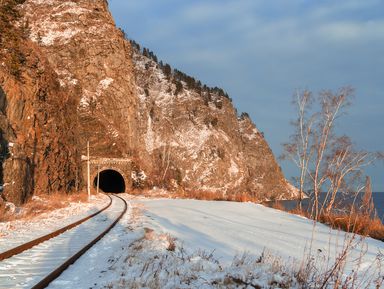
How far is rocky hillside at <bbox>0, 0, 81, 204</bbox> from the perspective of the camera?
70.9 feet

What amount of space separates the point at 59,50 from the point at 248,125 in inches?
2461

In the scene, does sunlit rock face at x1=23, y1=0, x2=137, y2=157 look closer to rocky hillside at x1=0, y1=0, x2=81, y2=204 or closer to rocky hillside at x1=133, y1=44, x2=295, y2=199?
rocky hillside at x1=0, y1=0, x2=81, y2=204

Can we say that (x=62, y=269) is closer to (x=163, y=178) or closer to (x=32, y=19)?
(x=163, y=178)

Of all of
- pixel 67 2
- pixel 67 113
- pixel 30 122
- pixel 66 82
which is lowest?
pixel 30 122

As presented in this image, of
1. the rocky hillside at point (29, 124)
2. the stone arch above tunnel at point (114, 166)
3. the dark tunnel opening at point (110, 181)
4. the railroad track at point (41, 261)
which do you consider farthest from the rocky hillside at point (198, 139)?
the railroad track at point (41, 261)

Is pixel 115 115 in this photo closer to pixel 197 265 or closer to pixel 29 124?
pixel 29 124

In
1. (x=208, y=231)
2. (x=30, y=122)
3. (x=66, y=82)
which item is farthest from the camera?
(x=66, y=82)

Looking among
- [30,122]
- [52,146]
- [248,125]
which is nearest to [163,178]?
[52,146]

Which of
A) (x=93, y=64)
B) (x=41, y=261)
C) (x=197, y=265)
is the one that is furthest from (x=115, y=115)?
(x=197, y=265)

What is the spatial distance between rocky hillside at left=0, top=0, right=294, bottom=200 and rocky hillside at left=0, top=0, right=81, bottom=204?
0.39 feet

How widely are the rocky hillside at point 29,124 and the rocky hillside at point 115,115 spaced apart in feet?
0.39

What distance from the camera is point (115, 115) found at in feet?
182

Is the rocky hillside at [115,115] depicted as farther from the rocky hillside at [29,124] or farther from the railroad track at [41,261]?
the railroad track at [41,261]

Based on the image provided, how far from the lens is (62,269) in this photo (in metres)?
5.73
